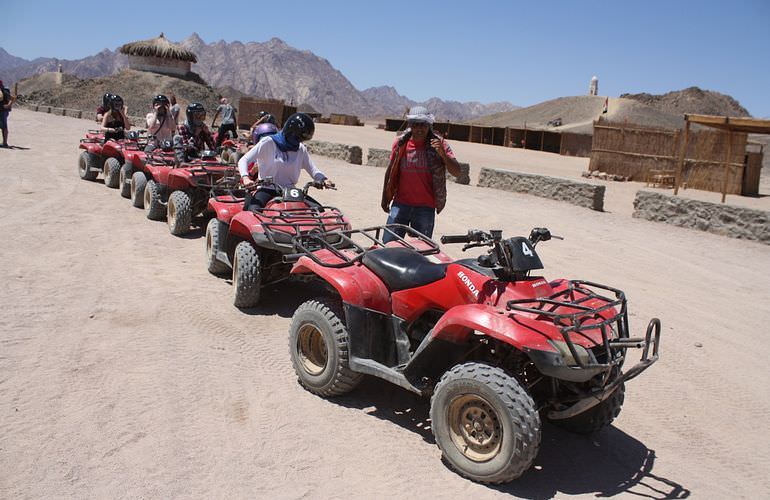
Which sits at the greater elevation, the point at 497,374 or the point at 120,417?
the point at 497,374

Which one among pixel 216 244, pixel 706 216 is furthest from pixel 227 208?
pixel 706 216

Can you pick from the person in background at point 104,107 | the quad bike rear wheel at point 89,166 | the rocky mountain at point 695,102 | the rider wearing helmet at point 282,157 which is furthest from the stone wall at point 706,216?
the rocky mountain at point 695,102

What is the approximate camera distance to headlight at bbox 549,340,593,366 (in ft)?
11.5

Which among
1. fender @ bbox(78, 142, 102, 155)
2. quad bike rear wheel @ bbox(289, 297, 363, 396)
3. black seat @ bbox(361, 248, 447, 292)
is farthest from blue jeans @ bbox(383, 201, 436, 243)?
fender @ bbox(78, 142, 102, 155)

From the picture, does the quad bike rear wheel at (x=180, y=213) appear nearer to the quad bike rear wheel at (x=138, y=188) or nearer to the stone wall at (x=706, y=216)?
the quad bike rear wheel at (x=138, y=188)

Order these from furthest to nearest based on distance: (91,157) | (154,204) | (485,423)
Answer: (91,157), (154,204), (485,423)

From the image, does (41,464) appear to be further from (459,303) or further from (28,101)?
(28,101)

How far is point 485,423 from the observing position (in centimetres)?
370

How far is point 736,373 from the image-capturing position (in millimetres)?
5730

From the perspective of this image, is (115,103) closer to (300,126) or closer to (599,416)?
(300,126)

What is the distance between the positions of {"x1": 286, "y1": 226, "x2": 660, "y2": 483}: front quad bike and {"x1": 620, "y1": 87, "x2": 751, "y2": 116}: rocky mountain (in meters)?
78.3

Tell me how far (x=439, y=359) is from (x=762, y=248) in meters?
9.43

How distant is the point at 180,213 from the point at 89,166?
552 cm

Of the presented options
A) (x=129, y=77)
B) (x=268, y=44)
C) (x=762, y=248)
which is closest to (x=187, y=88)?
(x=129, y=77)
